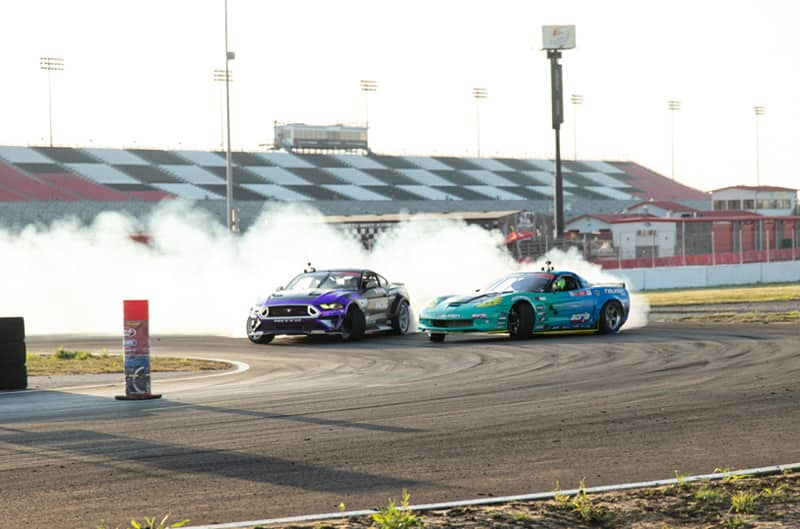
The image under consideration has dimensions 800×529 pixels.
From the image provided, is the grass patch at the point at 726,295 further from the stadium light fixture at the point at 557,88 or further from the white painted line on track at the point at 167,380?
the white painted line on track at the point at 167,380

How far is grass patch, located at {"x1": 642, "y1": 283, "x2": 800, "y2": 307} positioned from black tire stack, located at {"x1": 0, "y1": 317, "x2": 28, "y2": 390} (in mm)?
21924

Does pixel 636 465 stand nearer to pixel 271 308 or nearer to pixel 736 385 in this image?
pixel 736 385

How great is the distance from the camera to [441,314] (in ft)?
69.3

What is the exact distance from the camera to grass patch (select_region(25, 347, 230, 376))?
16891mm

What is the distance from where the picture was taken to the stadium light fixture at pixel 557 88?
174ft

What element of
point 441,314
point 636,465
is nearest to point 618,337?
point 441,314

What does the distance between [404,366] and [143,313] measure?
4.26 meters

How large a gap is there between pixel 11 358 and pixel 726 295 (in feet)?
86.3

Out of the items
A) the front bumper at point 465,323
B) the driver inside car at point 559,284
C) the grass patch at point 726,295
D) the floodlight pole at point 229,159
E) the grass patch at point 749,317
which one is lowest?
the grass patch at point 749,317

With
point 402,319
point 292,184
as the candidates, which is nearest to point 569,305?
point 402,319

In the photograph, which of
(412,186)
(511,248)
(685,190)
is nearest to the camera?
(511,248)

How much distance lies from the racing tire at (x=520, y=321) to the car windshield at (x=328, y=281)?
3.09 meters

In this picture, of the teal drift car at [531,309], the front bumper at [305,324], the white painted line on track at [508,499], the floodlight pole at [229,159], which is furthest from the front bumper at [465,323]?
the floodlight pole at [229,159]

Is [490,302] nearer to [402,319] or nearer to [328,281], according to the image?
[402,319]
